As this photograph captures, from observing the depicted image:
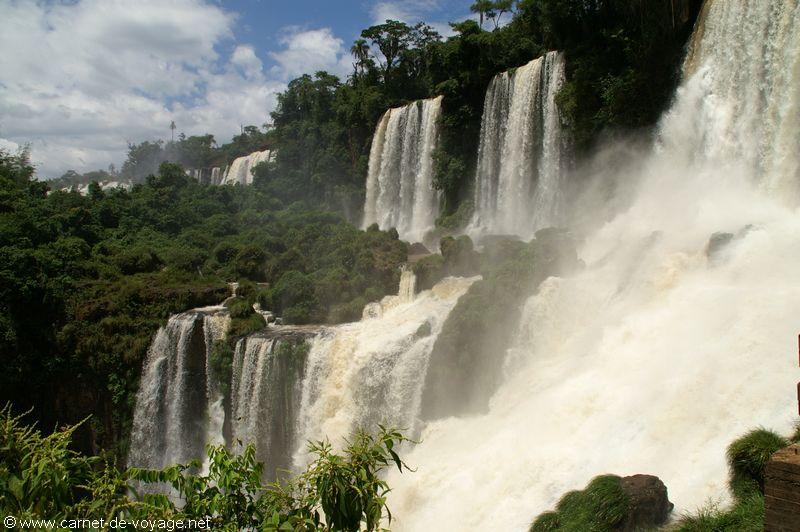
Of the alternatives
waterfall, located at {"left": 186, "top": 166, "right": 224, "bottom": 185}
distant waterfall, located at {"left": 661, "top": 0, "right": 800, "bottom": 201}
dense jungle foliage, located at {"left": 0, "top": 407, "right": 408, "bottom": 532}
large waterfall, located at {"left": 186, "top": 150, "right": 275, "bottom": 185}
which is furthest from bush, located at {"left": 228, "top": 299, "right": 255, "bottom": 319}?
waterfall, located at {"left": 186, "top": 166, "right": 224, "bottom": 185}

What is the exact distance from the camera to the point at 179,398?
19.2 m

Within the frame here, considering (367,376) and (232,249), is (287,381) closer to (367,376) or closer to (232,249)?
(367,376)

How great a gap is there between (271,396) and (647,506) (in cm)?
1112

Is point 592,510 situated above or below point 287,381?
below

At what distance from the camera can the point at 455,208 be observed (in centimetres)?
2756

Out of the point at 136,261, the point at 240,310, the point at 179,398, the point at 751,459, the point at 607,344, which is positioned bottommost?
the point at 179,398

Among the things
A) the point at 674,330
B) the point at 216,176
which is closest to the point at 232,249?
the point at 674,330

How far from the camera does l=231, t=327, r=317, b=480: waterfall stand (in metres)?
16.6

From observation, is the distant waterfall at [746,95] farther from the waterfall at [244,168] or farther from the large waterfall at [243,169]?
the waterfall at [244,168]

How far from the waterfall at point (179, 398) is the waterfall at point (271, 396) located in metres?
2.00

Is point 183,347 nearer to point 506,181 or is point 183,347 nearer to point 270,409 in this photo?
point 270,409

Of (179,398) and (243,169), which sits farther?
(243,169)

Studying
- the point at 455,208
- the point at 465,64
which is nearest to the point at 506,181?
the point at 455,208

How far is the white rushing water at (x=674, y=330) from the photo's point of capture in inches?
384
